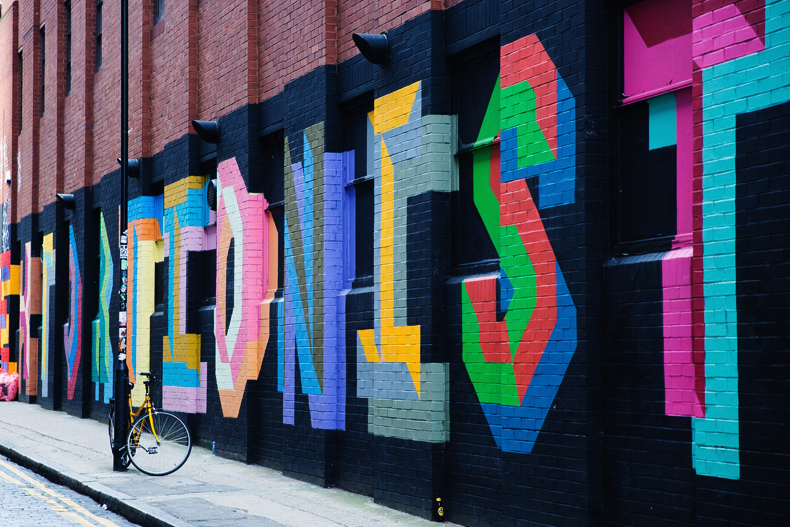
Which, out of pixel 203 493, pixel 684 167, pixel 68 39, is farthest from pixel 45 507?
pixel 68 39

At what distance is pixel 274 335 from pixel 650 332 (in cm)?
738

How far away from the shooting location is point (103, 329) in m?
22.1

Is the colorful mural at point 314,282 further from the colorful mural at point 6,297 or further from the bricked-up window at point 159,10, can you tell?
the colorful mural at point 6,297

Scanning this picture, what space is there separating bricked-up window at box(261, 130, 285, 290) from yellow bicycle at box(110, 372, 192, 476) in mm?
2414

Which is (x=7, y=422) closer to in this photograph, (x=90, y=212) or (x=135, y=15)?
(x=90, y=212)

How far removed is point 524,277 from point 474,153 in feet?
5.94

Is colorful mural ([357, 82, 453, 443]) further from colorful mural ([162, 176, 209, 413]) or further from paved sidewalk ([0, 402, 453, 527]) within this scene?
colorful mural ([162, 176, 209, 413])

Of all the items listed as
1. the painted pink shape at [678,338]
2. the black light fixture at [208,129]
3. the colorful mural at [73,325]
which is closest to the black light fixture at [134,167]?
the black light fixture at [208,129]

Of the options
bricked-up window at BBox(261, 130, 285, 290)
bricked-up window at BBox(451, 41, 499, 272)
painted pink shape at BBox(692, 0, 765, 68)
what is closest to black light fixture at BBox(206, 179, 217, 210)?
bricked-up window at BBox(261, 130, 285, 290)

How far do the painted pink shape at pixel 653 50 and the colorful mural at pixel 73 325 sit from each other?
59.3 ft

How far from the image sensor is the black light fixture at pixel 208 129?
617 inches

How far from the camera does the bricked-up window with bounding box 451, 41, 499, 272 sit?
9680 millimetres

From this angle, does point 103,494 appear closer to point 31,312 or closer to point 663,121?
point 663,121

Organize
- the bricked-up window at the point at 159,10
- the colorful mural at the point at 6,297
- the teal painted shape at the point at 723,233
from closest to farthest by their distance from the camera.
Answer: the teal painted shape at the point at 723,233
the bricked-up window at the point at 159,10
the colorful mural at the point at 6,297
